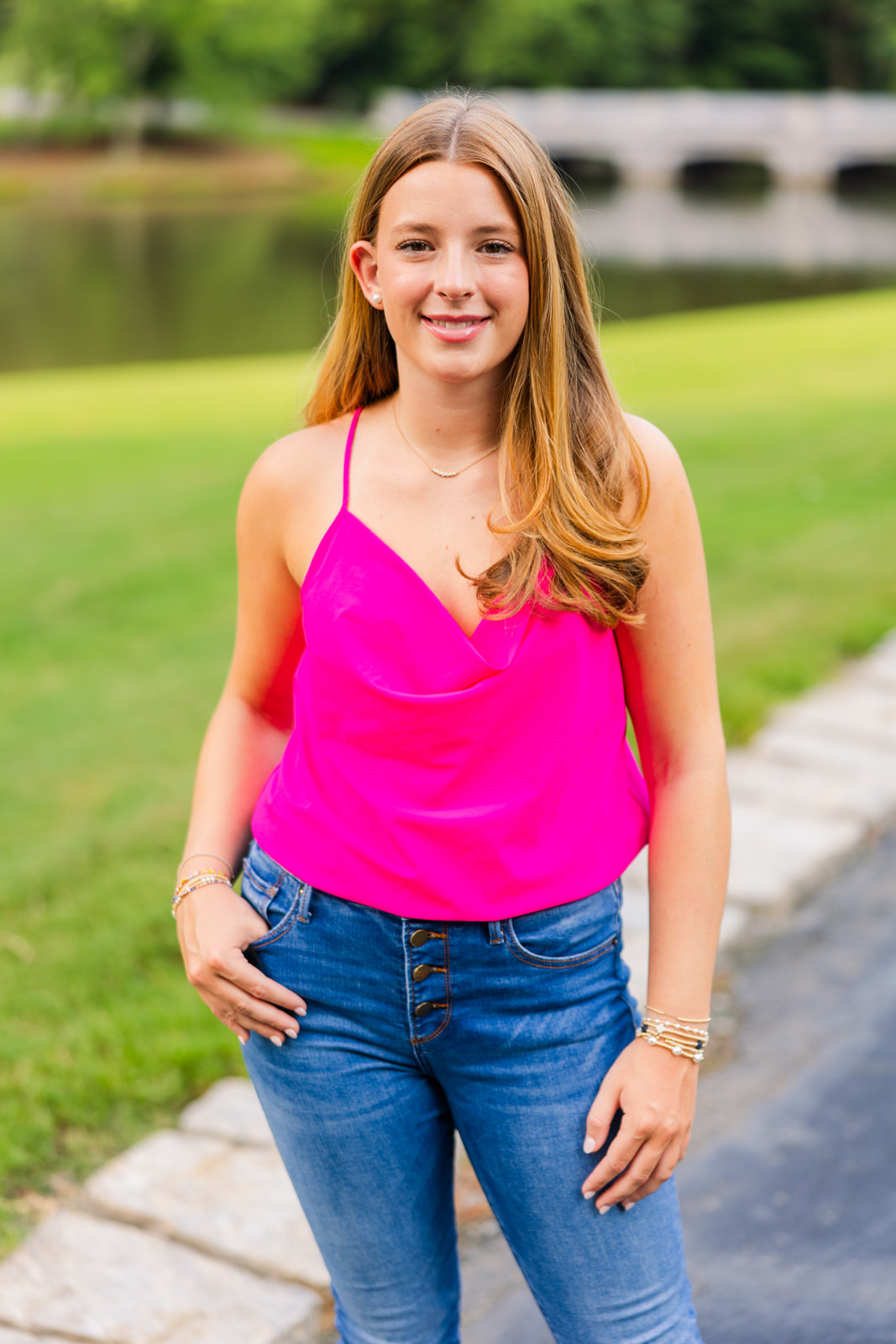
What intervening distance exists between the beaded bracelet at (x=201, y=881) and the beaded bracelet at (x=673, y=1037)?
551 mm

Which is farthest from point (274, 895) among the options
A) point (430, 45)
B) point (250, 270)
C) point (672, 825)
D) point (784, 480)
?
point (430, 45)

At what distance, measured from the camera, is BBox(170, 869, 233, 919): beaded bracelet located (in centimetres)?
169

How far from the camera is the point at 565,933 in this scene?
150cm

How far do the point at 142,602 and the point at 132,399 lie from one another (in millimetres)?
6433

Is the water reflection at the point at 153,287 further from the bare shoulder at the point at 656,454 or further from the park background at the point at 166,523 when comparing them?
the bare shoulder at the point at 656,454

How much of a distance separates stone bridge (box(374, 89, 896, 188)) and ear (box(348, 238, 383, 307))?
174ft

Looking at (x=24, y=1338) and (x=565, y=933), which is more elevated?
(x=565, y=933)

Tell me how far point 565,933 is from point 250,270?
1063 inches

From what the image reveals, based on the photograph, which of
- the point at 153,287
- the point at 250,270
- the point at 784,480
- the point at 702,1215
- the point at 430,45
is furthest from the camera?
the point at 430,45

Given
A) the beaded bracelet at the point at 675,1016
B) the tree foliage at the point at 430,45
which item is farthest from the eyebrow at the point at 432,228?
the tree foliage at the point at 430,45

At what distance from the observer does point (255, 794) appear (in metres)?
1.81

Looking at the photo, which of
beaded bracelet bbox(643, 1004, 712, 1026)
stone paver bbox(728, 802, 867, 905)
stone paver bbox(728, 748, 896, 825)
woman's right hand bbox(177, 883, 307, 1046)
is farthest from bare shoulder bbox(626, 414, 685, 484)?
stone paver bbox(728, 748, 896, 825)

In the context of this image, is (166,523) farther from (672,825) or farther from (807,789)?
(672,825)

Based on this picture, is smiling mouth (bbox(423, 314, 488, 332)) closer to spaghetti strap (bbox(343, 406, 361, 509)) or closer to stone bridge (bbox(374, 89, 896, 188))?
spaghetti strap (bbox(343, 406, 361, 509))
